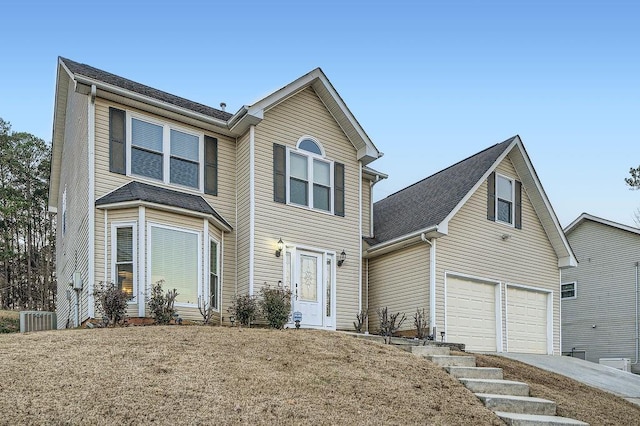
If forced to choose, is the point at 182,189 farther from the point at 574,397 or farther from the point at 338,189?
the point at 574,397

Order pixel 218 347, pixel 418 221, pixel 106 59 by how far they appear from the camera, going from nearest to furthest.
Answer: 1. pixel 218 347
2. pixel 418 221
3. pixel 106 59

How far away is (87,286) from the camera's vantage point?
12.8 meters

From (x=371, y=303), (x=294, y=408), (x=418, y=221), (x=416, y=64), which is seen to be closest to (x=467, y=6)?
(x=416, y=64)

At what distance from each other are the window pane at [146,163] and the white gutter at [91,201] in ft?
3.00

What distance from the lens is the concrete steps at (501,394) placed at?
848 centimetres

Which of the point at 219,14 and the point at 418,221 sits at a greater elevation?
the point at 219,14

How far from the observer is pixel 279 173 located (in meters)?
15.1

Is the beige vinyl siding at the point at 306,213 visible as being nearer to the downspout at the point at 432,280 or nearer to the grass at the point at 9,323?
the downspout at the point at 432,280

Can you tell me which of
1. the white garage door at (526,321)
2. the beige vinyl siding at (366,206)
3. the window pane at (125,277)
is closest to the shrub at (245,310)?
the window pane at (125,277)

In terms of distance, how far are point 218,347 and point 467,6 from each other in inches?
491

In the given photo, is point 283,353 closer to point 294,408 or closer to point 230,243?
point 294,408

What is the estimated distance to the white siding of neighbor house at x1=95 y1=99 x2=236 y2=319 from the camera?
42.5 feet

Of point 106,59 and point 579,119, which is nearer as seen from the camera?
point 106,59

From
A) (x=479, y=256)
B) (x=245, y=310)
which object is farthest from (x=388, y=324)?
(x=245, y=310)
